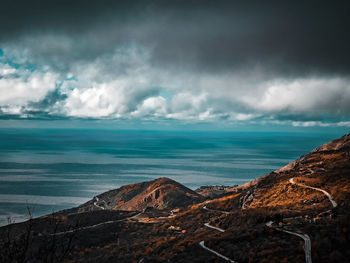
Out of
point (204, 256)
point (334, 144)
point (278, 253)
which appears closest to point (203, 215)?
point (204, 256)

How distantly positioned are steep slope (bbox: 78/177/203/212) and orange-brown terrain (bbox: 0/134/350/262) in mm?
6886

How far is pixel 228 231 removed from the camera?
4409cm

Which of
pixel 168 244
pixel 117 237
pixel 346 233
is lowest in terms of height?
pixel 117 237

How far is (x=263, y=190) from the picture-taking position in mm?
80062

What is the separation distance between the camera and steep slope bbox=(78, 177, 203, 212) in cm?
13185

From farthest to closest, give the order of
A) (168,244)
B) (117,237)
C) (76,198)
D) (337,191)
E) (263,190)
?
(76,198), (263,190), (117,237), (337,191), (168,244)

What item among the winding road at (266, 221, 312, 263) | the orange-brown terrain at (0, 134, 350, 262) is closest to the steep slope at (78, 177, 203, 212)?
the orange-brown terrain at (0, 134, 350, 262)

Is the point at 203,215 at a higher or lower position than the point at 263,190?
lower

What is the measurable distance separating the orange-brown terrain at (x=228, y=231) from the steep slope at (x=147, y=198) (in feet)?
22.6

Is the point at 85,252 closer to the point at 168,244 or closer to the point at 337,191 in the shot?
the point at 168,244

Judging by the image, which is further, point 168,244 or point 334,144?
point 334,144

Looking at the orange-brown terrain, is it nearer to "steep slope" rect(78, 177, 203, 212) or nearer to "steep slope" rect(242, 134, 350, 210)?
"steep slope" rect(242, 134, 350, 210)

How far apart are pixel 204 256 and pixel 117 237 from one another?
133 ft

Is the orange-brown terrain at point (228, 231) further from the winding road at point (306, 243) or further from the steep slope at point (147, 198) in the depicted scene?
the steep slope at point (147, 198)
